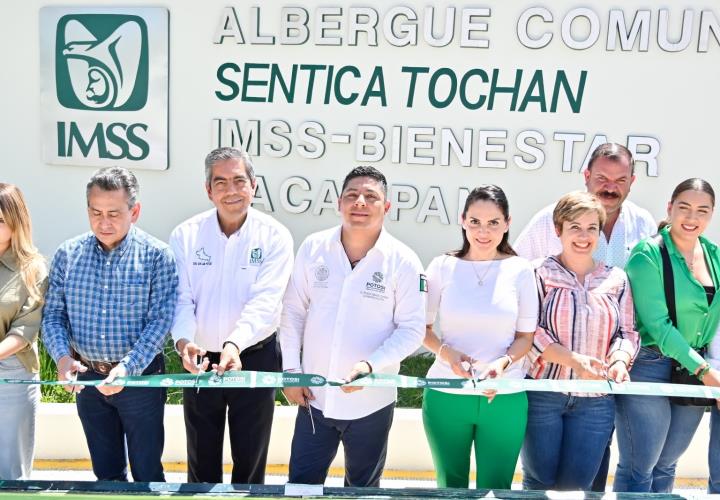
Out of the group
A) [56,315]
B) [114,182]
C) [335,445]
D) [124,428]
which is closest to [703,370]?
[335,445]

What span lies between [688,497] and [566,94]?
4037 mm

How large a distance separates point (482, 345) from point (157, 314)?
1.43 metres

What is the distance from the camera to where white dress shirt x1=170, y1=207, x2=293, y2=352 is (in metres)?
3.48

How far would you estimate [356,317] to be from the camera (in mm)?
3324

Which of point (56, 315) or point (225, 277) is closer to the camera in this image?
point (56, 315)

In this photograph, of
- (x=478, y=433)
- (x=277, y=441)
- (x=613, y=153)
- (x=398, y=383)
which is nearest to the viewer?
(x=398, y=383)

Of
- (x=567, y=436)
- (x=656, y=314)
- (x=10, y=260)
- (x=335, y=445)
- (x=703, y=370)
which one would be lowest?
(x=335, y=445)

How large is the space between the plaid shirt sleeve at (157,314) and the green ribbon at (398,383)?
0.08 metres

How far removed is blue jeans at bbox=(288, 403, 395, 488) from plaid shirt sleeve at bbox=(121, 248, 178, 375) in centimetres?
72

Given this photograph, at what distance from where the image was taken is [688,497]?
10.0 feet

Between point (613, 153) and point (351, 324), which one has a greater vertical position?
point (613, 153)

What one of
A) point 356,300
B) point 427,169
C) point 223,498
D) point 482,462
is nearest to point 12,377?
point 223,498

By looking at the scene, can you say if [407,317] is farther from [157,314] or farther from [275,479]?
[275,479]

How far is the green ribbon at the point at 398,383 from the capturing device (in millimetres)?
3162
